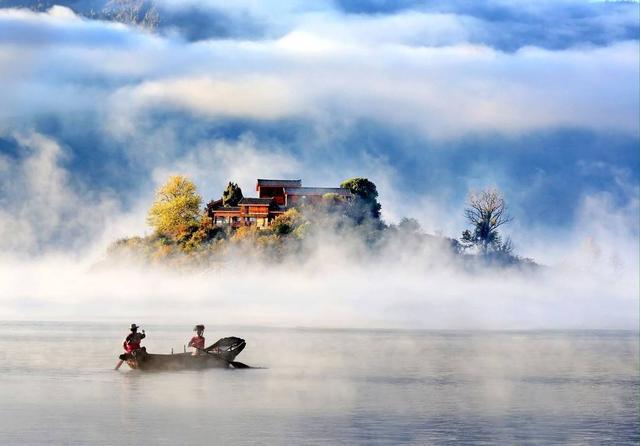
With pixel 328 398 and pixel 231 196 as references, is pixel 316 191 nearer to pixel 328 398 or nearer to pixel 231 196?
pixel 231 196

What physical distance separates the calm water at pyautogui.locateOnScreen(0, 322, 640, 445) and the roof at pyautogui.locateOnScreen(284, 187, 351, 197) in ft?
159

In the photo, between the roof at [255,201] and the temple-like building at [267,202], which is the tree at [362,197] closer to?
the temple-like building at [267,202]

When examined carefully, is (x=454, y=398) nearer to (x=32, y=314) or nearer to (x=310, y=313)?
(x=310, y=313)

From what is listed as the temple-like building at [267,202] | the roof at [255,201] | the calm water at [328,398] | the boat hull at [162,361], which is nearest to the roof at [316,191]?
the temple-like building at [267,202]

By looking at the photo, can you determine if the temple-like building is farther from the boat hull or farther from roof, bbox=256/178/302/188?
the boat hull

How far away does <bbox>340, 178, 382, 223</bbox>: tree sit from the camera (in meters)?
138

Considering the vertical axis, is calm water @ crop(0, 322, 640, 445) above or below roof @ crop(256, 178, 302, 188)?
below

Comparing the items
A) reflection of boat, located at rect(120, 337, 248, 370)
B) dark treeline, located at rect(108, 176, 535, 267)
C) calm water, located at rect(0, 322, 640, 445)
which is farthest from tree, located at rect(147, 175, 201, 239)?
reflection of boat, located at rect(120, 337, 248, 370)

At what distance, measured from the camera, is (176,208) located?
138m

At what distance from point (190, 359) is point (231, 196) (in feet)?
248

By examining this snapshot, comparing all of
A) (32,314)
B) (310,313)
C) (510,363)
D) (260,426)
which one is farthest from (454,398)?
(32,314)

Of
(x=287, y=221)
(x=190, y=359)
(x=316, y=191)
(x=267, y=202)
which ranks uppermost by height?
(x=316, y=191)

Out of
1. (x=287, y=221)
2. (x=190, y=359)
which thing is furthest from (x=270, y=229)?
(x=190, y=359)

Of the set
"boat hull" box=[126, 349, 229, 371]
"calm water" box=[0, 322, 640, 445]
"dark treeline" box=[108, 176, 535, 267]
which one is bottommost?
→ "calm water" box=[0, 322, 640, 445]
